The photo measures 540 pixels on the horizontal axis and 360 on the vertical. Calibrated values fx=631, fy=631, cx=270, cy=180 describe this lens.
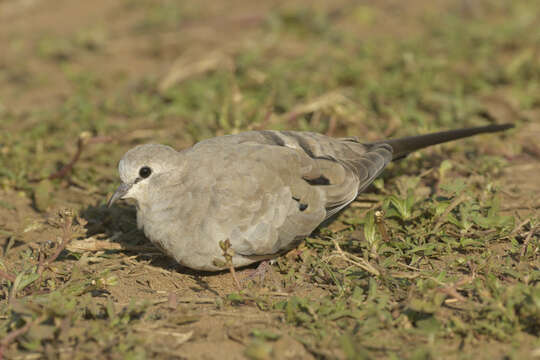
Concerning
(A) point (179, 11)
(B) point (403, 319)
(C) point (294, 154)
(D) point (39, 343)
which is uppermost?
(A) point (179, 11)

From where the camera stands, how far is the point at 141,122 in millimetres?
5531

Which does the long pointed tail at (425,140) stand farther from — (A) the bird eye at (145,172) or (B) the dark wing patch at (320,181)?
(A) the bird eye at (145,172)

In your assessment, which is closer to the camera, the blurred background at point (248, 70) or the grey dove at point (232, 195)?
the grey dove at point (232, 195)

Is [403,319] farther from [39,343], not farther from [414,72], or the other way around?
[414,72]

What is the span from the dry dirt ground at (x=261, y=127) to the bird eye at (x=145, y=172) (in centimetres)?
52

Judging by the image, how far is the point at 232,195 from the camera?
3559mm

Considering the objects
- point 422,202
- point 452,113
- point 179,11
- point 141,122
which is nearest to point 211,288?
point 422,202

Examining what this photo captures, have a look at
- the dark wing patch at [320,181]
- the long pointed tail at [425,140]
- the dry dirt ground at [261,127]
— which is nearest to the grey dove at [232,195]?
the dark wing patch at [320,181]

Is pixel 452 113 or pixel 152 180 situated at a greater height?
pixel 152 180

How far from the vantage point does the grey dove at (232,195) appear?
3.51 meters

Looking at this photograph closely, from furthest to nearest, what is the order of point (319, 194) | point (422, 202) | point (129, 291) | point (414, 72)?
point (414, 72) < point (422, 202) < point (319, 194) < point (129, 291)

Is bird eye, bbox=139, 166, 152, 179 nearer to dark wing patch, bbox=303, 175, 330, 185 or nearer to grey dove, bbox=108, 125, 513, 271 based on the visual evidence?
grey dove, bbox=108, 125, 513, 271

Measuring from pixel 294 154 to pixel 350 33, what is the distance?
3838 millimetres

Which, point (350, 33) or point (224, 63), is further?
point (350, 33)
